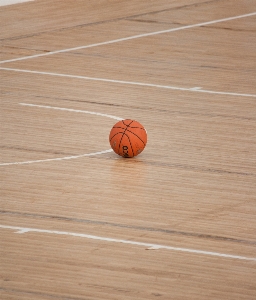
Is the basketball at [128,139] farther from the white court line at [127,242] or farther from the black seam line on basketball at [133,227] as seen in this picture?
the white court line at [127,242]

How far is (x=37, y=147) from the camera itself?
6.96 m

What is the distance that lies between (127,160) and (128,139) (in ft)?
0.65

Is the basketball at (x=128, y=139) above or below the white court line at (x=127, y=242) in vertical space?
above

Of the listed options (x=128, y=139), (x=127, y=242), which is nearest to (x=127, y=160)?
(x=128, y=139)

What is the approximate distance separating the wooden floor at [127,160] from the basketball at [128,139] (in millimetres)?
95

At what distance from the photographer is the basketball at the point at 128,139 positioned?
6.61 metres

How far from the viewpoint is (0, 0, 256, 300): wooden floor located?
16.0ft

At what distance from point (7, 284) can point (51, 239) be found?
2.14 ft

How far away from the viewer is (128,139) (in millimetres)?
6586

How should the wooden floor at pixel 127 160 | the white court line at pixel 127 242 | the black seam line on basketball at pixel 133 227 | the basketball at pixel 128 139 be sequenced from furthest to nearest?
the basketball at pixel 128 139 < the black seam line on basketball at pixel 133 227 < the white court line at pixel 127 242 < the wooden floor at pixel 127 160

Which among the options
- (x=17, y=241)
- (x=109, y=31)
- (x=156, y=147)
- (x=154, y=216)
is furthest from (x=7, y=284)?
(x=109, y=31)

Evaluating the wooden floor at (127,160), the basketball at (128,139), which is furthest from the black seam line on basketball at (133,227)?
the basketball at (128,139)

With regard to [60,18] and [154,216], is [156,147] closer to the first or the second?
[154,216]

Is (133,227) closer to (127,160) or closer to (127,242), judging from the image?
(127,242)
